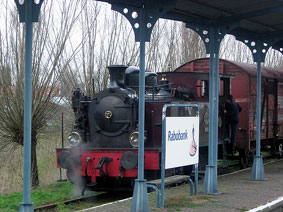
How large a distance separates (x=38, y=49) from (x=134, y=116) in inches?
136

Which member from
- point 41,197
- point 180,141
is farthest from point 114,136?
point 180,141

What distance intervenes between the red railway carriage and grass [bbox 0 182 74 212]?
3806mm

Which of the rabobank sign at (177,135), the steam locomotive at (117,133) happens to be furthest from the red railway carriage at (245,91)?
the rabobank sign at (177,135)

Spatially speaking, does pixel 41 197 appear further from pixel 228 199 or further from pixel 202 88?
pixel 202 88

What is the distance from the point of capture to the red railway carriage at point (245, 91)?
446 inches

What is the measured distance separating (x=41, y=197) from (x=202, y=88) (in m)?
4.76

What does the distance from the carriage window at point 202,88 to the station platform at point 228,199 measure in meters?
2.19

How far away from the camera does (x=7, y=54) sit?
1093cm

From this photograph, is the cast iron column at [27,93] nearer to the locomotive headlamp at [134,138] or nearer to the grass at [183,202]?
the grass at [183,202]

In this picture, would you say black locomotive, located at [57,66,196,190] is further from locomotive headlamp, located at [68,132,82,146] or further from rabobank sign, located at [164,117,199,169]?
rabobank sign, located at [164,117,199,169]

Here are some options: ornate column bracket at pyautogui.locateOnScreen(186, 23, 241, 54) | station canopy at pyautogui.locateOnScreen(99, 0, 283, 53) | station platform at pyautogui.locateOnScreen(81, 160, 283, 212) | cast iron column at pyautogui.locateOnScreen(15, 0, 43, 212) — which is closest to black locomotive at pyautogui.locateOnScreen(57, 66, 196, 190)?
station platform at pyautogui.locateOnScreen(81, 160, 283, 212)

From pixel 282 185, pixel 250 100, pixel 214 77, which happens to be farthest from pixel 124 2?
pixel 250 100

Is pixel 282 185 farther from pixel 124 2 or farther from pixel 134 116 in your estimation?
pixel 124 2

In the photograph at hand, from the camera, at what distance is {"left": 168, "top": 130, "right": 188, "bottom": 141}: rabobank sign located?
7375 millimetres
